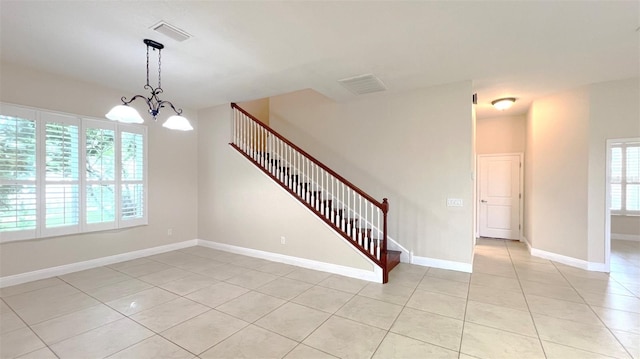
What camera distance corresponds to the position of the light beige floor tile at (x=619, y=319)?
270 centimetres

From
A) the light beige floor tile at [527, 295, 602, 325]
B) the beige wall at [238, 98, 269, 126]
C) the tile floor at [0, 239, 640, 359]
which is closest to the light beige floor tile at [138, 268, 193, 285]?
the tile floor at [0, 239, 640, 359]

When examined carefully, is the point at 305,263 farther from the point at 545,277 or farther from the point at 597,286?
the point at 597,286

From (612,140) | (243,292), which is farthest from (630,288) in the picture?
(243,292)

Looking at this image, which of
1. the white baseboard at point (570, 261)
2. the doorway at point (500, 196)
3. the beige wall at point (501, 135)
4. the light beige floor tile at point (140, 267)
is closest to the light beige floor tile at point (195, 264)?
the light beige floor tile at point (140, 267)

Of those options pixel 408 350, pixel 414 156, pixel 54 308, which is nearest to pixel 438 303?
pixel 408 350

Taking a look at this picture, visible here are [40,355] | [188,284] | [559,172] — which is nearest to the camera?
[40,355]

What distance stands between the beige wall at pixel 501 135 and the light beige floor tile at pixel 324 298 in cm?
539

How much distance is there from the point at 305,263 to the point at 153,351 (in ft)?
8.49

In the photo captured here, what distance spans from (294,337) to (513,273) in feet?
12.2

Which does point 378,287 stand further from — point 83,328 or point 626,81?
point 626,81

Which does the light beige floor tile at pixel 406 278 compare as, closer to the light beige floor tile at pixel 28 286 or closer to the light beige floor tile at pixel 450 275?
the light beige floor tile at pixel 450 275

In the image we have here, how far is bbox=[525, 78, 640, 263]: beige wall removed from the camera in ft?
13.9

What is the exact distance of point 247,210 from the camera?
5.38m

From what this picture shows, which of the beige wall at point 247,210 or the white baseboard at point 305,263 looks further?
the beige wall at point 247,210
